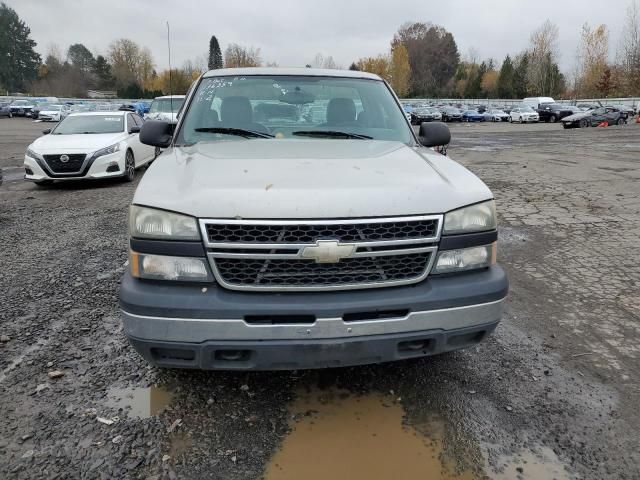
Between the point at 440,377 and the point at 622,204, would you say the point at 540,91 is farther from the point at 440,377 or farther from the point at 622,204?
the point at 440,377

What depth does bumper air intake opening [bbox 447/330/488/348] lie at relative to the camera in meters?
2.47

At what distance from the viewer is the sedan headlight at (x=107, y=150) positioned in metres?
9.66

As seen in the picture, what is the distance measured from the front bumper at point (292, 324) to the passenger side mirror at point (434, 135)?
1.73m

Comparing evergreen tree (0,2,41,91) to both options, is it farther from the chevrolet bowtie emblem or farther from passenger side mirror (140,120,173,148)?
the chevrolet bowtie emblem

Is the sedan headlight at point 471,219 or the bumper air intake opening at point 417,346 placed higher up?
the sedan headlight at point 471,219

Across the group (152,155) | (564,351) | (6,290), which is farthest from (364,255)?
(152,155)

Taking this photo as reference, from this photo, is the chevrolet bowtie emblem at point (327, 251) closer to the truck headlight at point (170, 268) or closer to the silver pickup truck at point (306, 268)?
the silver pickup truck at point (306, 268)

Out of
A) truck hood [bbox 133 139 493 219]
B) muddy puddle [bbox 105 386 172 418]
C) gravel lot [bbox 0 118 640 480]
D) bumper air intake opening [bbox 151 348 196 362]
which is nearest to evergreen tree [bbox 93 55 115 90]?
gravel lot [bbox 0 118 640 480]

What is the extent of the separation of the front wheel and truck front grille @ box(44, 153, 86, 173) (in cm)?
91

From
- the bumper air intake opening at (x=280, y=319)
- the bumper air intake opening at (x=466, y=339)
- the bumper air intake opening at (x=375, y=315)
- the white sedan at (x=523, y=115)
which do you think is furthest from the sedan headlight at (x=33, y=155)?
the white sedan at (x=523, y=115)

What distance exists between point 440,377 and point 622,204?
20.8 feet

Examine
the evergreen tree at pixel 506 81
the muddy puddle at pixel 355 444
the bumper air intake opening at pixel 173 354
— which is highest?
the evergreen tree at pixel 506 81

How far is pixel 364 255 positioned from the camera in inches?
91.2

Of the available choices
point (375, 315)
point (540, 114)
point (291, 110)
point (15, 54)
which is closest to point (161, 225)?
point (375, 315)
